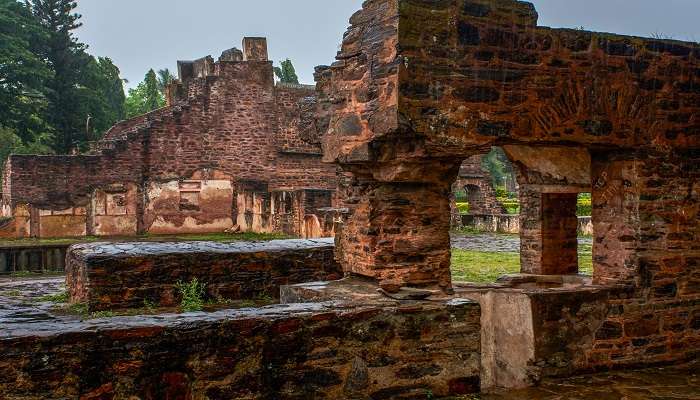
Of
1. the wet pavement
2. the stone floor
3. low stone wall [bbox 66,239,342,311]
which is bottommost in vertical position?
the wet pavement

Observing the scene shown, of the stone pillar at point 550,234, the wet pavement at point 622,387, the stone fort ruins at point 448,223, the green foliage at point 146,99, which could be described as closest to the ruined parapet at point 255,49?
the stone pillar at point 550,234

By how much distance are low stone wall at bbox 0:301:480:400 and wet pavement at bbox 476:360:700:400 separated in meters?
Answer: 0.51

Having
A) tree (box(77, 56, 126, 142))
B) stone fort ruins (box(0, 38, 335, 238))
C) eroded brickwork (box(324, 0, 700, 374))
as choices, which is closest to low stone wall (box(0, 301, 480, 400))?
eroded brickwork (box(324, 0, 700, 374))

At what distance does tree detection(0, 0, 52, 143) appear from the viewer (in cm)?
2767

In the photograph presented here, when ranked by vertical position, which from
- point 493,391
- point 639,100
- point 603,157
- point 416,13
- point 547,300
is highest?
point 416,13

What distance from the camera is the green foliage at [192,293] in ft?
27.8

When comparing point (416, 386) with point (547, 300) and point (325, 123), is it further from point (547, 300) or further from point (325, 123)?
point (325, 123)

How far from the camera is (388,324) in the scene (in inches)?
196

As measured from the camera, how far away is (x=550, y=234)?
31.4ft

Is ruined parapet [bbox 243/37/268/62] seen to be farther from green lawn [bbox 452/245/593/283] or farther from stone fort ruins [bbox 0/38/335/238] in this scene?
green lawn [bbox 452/245/593/283]

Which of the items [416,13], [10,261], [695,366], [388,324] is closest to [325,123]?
[416,13]

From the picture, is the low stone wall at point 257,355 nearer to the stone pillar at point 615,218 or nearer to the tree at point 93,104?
the stone pillar at point 615,218

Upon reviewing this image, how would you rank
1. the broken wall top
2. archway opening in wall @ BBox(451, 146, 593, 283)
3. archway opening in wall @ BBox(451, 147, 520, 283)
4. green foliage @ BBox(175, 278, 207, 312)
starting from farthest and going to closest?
1. archway opening in wall @ BBox(451, 147, 520, 283)
2. archway opening in wall @ BBox(451, 146, 593, 283)
3. green foliage @ BBox(175, 278, 207, 312)
4. the broken wall top

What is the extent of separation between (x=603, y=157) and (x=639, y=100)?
62 cm
